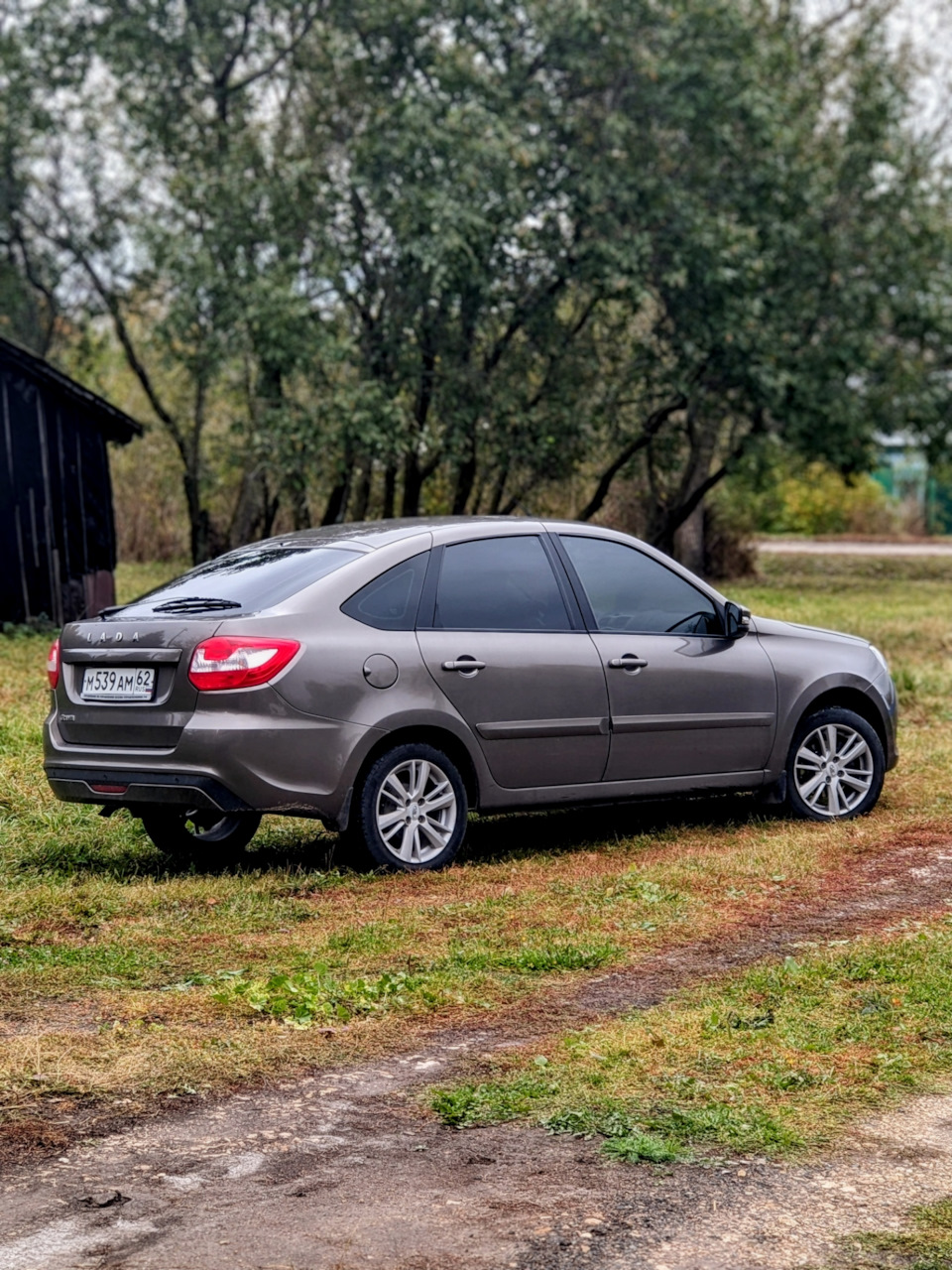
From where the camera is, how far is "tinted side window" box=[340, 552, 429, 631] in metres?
7.72

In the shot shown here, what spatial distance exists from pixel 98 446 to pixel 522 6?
849 centimetres

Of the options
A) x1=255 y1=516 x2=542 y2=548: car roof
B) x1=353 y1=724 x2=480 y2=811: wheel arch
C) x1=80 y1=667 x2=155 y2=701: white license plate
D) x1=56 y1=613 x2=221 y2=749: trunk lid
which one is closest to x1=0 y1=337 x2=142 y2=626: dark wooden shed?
x1=255 y1=516 x2=542 y2=548: car roof

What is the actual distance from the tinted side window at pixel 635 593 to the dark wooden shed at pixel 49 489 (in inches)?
493

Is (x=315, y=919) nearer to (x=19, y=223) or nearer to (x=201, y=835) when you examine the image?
A: (x=201, y=835)

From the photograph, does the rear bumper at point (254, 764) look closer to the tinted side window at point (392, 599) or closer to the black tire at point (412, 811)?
the black tire at point (412, 811)

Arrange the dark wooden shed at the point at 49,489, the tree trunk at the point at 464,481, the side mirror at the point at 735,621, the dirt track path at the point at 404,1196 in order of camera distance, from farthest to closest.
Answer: the tree trunk at the point at 464,481 < the dark wooden shed at the point at 49,489 < the side mirror at the point at 735,621 < the dirt track path at the point at 404,1196

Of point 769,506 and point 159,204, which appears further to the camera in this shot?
point 769,506

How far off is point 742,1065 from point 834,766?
457 centimetres

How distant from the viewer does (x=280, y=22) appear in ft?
87.0

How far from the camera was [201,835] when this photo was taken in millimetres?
8422

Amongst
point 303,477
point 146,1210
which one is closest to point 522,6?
point 303,477

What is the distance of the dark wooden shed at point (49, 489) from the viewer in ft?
66.4

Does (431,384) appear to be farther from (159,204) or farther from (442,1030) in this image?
(442,1030)

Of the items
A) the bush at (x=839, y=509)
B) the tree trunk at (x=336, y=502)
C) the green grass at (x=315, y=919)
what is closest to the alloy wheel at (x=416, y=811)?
the green grass at (x=315, y=919)
